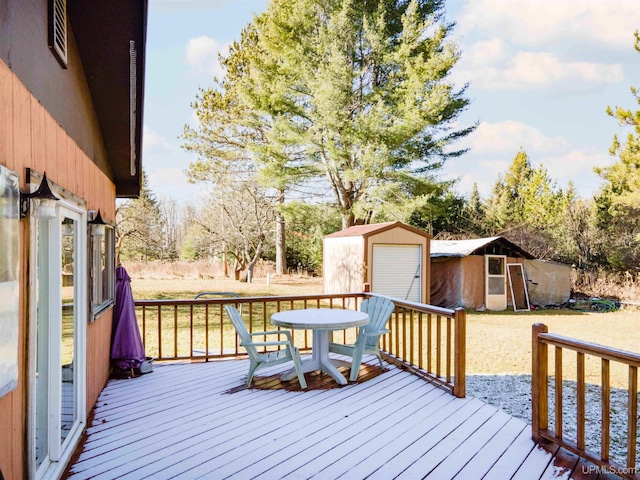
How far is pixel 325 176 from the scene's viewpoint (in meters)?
15.7

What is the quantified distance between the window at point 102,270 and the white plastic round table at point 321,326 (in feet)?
5.58

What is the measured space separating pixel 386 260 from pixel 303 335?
364 cm

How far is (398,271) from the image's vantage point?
11.2 meters

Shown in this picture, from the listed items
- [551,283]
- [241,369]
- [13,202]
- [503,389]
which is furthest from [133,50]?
[551,283]

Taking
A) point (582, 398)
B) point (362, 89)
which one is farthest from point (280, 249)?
point (582, 398)

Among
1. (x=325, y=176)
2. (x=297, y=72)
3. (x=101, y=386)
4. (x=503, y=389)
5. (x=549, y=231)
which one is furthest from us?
(x=549, y=231)

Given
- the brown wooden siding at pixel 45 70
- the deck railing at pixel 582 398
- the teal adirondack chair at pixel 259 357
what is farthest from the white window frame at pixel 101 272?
the deck railing at pixel 582 398

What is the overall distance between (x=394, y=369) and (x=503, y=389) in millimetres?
1304

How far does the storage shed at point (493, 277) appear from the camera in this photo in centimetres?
1252

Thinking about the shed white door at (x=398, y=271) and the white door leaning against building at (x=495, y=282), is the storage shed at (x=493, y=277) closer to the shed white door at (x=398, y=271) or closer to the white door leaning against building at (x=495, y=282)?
the white door leaning against building at (x=495, y=282)

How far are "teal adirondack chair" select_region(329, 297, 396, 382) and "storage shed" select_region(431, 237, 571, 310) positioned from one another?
25.8 ft

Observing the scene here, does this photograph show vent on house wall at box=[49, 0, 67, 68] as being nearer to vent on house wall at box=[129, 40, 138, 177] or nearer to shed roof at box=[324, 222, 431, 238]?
vent on house wall at box=[129, 40, 138, 177]

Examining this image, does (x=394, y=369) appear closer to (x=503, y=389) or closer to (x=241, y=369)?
(x=503, y=389)

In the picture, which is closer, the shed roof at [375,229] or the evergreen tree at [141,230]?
the shed roof at [375,229]
